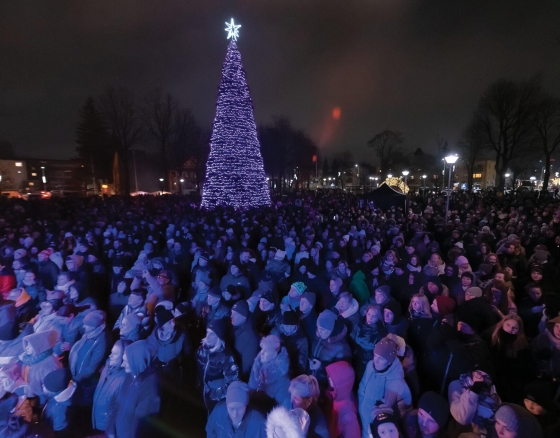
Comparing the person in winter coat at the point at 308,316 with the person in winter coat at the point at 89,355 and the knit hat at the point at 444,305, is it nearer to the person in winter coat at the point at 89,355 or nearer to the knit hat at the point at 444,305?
the knit hat at the point at 444,305

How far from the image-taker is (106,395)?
10.2 feet

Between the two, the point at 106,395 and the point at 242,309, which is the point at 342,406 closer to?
the point at 242,309

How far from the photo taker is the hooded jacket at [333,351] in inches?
135

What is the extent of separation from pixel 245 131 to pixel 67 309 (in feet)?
50.9

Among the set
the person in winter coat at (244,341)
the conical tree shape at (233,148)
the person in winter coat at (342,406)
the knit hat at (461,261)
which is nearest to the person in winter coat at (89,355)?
the person in winter coat at (244,341)

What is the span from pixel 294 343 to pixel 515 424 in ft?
6.54

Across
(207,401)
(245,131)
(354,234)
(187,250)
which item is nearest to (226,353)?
(207,401)

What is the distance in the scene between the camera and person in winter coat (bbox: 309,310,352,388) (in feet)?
11.3

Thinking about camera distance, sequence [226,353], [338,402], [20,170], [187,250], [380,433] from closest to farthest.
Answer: [380,433]
[338,402]
[226,353]
[187,250]
[20,170]

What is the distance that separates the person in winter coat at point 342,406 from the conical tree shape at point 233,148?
1594 cm

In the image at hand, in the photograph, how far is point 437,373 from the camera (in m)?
3.48

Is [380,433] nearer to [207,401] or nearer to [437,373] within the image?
[437,373]

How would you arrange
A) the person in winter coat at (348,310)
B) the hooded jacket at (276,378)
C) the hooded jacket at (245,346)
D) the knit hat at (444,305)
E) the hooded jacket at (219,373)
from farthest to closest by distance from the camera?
the knit hat at (444,305)
the person in winter coat at (348,310)
the hooded jacket at (245,346)
the hooded jacket at (219,373)
the hooded jacket at (276,378)

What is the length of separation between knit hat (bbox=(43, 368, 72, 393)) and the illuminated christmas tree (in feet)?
51.4
